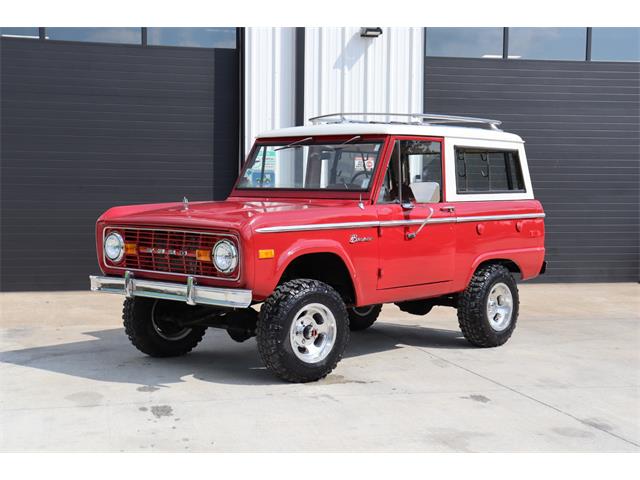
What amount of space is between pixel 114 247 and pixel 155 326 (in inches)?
33.0

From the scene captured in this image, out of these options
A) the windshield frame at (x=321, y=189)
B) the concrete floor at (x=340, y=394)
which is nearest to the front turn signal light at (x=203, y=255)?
the concrete floor at (x=340, y=394)

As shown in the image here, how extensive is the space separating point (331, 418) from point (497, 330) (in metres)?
3.15

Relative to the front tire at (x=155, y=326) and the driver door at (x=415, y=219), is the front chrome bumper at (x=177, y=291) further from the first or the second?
the driver door at (x=415, y=219)

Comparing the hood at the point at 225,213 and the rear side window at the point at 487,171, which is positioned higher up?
the rear side window at the point at 487,171

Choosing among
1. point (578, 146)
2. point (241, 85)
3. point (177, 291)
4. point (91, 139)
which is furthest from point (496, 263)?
point (91, 139)

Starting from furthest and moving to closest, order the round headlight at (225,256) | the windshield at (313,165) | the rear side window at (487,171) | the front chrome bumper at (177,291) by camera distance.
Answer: the rear side window at (487,171) → the windshield at (313,165) → the round headlight at (225,256) → the front chrome bumper at (177,291)

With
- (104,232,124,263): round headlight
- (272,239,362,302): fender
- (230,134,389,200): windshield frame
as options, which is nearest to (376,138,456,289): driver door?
(230,134,389,200): windshield frame

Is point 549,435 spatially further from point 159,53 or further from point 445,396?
point 159,53

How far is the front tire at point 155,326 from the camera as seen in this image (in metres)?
7.24

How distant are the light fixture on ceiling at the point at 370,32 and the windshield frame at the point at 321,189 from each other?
4723 mm

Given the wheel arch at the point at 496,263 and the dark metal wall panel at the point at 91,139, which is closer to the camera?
the wheel arch at the point at 496,263

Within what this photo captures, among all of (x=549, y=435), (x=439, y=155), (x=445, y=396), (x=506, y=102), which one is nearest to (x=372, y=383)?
(x=445, y=396)

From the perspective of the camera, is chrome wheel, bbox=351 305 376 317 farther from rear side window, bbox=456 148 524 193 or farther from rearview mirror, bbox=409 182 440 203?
A: rearview mirror, bbox=409 182 440 203

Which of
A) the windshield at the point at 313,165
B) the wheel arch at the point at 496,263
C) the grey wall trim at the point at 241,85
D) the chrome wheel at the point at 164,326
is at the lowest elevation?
the chrome wheel at the point at 164,326
